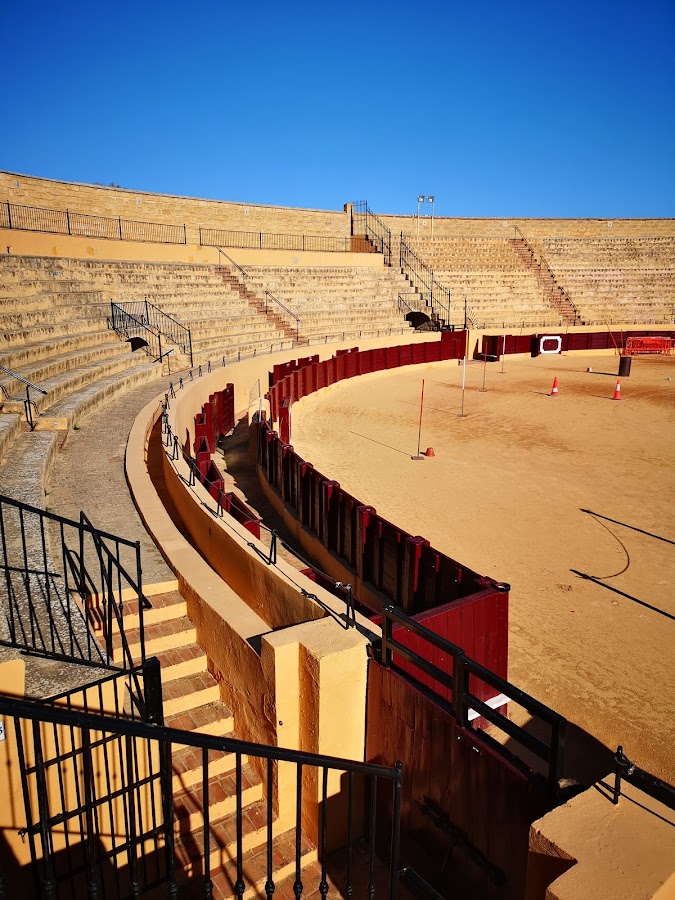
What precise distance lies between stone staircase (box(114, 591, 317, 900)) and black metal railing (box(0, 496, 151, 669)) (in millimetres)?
267

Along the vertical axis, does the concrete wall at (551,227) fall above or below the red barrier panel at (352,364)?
above

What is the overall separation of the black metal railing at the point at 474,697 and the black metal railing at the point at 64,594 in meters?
1.90

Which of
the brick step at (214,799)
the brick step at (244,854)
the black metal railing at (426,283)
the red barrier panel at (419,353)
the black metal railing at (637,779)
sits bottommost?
the brick step at (244,854)

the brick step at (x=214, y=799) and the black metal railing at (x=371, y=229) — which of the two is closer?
the brick step at (x=214, y=799)

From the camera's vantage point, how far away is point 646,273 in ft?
142

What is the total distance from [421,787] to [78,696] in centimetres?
255

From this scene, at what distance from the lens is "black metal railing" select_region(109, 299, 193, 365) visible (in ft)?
62.7

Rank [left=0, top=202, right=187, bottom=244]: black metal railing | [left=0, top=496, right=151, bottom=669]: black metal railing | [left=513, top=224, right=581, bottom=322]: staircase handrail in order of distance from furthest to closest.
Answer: [left=513, top=224, right=581, bottom=322]: staircase handrail
[left=0, top=202, right=187, bottom=244]: black metal railing
[left=0, top=496, right=151, bottom=669]: black metal railing

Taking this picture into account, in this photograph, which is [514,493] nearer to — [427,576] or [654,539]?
[654,539]

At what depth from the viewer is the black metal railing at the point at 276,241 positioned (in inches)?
1324

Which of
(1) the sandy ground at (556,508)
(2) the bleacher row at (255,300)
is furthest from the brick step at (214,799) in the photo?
(2) the bleacher row at (255,300)

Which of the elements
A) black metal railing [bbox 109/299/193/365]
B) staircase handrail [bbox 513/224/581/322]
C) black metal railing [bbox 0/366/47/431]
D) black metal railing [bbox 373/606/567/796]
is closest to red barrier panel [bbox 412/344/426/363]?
black metal railing [bbox 109/299/193/365]

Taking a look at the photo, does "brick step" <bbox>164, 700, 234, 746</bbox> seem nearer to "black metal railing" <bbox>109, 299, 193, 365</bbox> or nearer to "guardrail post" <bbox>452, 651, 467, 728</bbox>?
Answer: "guardrail post" <bbox>452, 651, 467, 728</bbox>

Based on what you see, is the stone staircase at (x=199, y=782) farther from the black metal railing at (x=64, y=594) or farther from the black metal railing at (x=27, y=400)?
the black metal railing at (x=27, y=400)
